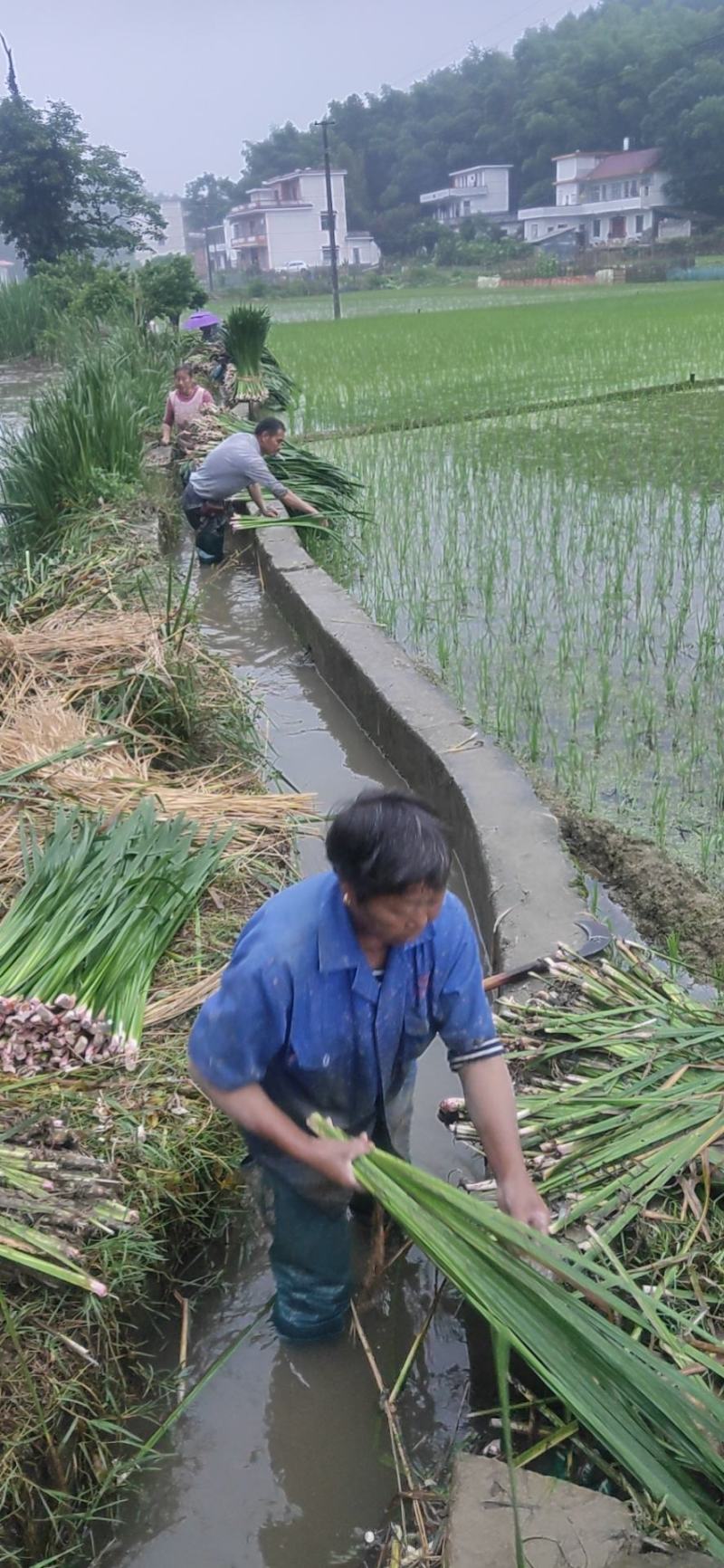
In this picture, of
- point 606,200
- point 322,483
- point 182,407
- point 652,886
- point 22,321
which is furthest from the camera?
point 606,200

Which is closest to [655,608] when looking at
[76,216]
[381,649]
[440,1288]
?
[381,649]

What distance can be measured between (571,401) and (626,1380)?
36.0 ft

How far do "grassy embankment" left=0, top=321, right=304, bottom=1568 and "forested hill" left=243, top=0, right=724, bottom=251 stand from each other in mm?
53569

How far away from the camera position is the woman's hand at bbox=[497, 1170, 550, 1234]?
1.77m

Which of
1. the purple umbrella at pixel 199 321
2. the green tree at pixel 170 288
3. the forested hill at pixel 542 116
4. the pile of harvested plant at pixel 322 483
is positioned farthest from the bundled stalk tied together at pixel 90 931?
the forested hill at pixel 542 116

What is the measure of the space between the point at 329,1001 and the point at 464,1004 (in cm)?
22

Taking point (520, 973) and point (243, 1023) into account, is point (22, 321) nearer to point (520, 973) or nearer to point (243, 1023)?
point (520, 973)

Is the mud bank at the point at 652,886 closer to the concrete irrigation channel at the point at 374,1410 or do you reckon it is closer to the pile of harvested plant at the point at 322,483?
the concrete irrigation channel at the point at 374,1410

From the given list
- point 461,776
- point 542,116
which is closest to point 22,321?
point 461,776

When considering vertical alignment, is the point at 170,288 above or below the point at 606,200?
below

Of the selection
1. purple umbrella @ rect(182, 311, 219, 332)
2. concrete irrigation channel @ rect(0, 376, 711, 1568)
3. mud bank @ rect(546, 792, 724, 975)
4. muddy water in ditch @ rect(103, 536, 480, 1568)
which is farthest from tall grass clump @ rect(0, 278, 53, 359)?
muddy water in ditch @ rect(103, 536, 480, 1568)

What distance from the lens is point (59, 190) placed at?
24.0m

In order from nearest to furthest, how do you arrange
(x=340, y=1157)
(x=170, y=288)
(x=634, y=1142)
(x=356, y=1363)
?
(x=340, y=1157), (x=634, y=1142), (x=356, y=1363), (x=170, y=288)

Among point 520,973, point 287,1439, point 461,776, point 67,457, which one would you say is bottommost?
point 287,1439
